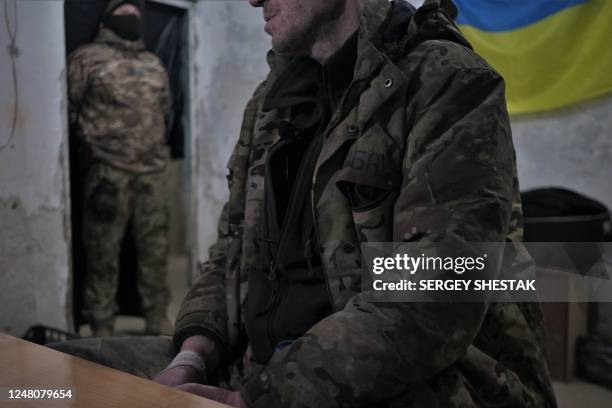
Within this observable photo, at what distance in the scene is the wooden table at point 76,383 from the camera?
509 millimetres

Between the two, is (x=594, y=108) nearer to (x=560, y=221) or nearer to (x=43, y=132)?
(x=560, y=221)

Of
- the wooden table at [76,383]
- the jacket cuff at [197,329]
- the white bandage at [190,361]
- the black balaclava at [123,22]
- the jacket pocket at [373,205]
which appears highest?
the black balaclava at [123,22]

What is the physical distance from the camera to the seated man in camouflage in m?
0.64

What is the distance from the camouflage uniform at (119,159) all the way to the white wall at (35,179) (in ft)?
0.42

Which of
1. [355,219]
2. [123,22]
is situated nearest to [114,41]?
[123,22]

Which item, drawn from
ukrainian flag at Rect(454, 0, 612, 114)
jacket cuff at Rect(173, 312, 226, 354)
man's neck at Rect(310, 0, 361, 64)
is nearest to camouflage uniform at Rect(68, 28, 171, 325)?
ukrainian flag at Rect(454, 0, 612, 114)

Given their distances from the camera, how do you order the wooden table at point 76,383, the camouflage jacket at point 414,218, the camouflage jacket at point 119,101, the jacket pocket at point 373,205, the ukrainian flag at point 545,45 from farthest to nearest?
the camouflage jacket at point 119,101
the ukrainian flag at point 545,45
the jacket pocket at point 373,205
the camouflage jacket at point 414,218
the wooden table at point 76,383

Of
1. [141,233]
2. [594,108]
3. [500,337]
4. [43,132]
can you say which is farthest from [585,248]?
[43,132]

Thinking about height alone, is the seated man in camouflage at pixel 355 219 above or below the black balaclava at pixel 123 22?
below

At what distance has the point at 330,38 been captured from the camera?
0.92m

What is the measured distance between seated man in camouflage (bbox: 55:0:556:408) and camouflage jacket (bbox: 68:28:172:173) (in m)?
1.49

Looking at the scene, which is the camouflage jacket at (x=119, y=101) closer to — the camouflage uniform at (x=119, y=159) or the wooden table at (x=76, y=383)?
the camouflage uniform at (x=119, y=159)

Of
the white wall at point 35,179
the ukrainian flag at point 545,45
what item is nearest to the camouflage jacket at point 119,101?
the white wall at point 35,179

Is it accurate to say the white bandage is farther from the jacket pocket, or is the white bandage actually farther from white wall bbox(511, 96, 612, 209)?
white wall bbox(511, 96, 612, 209)
